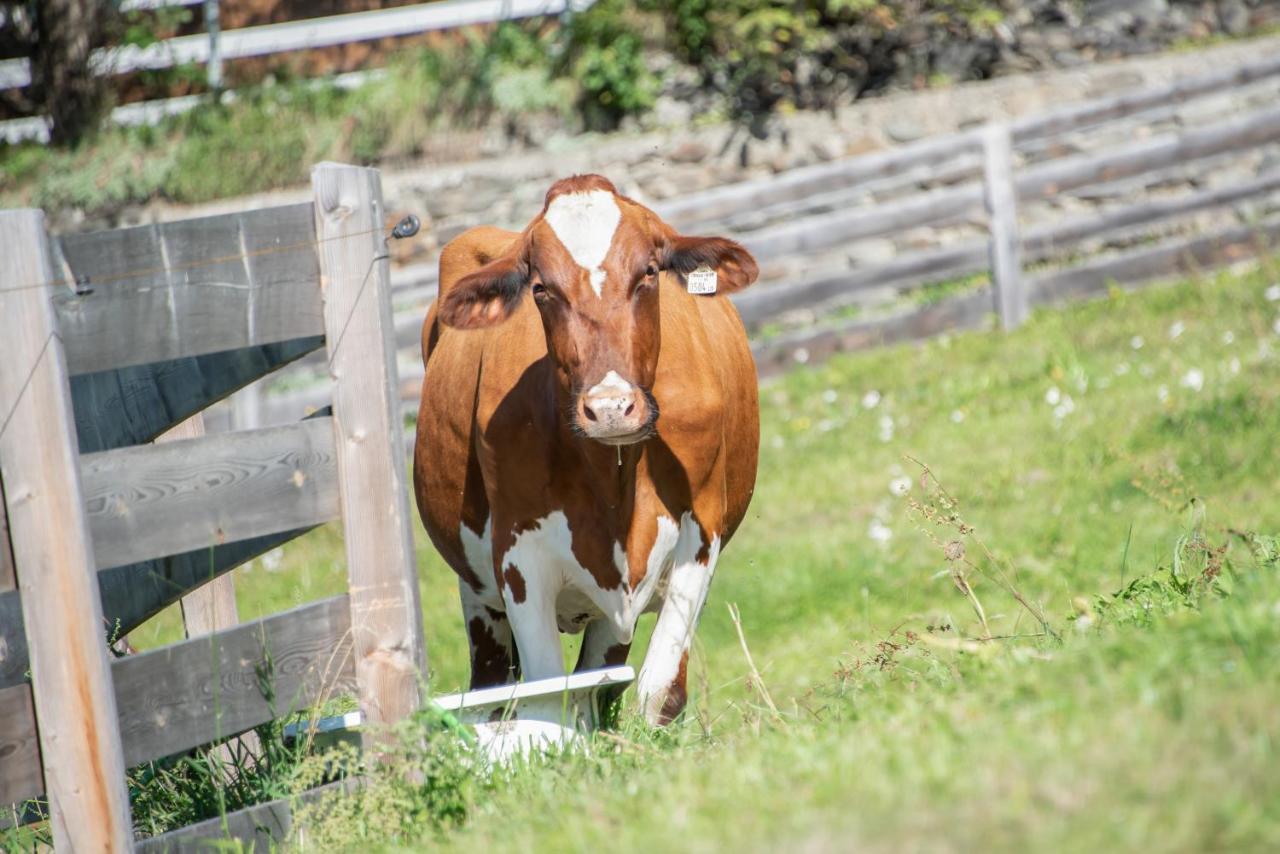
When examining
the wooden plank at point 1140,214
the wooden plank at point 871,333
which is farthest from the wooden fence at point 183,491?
the wooden plank at point 1140,214

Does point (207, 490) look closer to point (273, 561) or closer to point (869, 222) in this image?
point (273, 561)

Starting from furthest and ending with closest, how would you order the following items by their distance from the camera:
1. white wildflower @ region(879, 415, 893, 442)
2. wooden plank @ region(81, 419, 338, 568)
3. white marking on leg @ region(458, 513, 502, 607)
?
1. white wildflower @ region(879, 415, 893, 442)
2. white marking on leg @ region(458, 513, 502, 607)
3. wooden plank @ region(81, 419, 338, 568)

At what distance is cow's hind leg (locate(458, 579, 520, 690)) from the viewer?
18.7 ft

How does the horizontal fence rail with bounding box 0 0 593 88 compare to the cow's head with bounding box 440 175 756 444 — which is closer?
the cow's head with bounding box 440 175 756 444

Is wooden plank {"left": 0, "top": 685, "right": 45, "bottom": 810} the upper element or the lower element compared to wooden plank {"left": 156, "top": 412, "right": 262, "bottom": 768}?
upper

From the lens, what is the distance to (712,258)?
461 centimetres

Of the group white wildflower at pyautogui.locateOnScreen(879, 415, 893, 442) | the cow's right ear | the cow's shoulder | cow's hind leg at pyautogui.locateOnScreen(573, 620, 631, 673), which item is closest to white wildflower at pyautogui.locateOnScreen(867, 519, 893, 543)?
white wildflower at pyautogui.locateOnScreen(879, 415, 893, 442)

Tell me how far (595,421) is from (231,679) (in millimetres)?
1153

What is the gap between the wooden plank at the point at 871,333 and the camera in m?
10.5

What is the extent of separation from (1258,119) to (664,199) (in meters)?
4.41

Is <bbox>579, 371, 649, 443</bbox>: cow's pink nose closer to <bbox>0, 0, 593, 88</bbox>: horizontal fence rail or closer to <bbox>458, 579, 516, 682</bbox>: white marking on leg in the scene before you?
<bbox>458, 579, 516, 682</bbox>: white marking on leg

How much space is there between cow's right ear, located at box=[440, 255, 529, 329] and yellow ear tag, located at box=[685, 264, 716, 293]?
0.51 meters

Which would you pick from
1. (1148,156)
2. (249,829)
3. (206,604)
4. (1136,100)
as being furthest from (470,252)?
(1136,100)

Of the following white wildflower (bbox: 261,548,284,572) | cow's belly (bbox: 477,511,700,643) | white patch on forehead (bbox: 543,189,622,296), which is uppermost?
white patch on forehead (bbox: 543,189,622,296)
